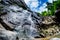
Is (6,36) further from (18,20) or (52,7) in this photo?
(52,7)

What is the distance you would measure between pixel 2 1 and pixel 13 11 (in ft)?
4.21

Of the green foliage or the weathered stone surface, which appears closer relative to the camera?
the weathered stone surface

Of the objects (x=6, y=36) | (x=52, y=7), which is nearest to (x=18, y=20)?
(x=6, y=36)

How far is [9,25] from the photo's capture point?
25.5 ft

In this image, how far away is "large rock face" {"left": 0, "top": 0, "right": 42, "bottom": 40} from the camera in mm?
7845

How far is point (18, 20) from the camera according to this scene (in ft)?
28.3

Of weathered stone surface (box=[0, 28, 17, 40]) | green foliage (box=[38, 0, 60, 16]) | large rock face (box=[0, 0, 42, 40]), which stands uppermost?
green foliage (box=[38, 0, 60, 16])

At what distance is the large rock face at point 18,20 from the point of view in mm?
7845

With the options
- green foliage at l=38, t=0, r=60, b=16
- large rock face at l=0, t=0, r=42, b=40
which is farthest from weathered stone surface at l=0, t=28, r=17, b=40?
green foliage at l=38, t=0, r=60, b=16

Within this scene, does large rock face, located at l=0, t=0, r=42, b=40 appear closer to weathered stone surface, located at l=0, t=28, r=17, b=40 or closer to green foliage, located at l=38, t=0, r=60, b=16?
weathered stone surface, located at l=0, t=28, r=17, b=40

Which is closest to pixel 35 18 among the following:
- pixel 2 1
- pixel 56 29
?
pixel 56 29

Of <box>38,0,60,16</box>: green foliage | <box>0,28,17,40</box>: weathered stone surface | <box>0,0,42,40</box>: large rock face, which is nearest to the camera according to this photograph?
<box>0,28,17,40</box>: weathered stone surface

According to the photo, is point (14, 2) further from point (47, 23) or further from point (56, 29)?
point (56, 29)

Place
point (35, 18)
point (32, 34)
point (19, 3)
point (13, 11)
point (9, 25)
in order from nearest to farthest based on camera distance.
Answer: point (9, 25)
point (32, 34)
point (13, 11)
point (35, 18)
point (19, 3)
